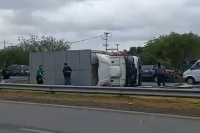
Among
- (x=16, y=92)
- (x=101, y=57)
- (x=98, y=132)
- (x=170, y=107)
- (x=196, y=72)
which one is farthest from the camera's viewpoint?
(x=196, y=72)

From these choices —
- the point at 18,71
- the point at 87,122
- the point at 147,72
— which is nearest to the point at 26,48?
the point at 18,71

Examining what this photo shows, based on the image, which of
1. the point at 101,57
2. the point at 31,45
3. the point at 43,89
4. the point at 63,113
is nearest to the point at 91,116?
the point at 63,113

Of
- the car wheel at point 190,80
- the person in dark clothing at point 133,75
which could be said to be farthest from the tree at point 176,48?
the person in dark clothing at point 133,75

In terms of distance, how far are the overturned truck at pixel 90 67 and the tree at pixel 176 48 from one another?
28.3 m

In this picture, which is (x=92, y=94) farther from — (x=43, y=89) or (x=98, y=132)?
(x=98, y=132)

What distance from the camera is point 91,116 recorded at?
1094 cm

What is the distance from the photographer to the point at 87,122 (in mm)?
9891

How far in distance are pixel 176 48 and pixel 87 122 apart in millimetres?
45448

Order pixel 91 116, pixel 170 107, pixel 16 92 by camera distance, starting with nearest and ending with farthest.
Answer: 1. pixel 91 116
2. pixel 170 107
3. pixel 16 92

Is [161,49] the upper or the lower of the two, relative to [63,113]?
upper

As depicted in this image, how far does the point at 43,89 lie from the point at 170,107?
7057 mm

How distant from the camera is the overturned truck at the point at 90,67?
22.4 meters

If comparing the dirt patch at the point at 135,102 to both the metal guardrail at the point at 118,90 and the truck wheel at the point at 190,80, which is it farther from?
the truck wheel at the point at 190,80

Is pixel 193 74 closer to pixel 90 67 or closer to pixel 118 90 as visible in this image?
pixel 90 67
